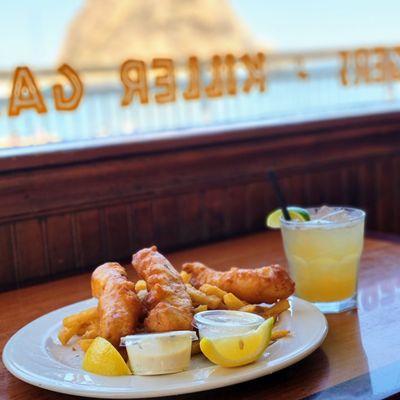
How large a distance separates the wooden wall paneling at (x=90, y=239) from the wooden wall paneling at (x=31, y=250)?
0.09m

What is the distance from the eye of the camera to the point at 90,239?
1.74 metres

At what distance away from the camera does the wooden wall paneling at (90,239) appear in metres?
1.72

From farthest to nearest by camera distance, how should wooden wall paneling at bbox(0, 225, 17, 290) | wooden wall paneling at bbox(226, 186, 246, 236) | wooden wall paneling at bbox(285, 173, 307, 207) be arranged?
wooden wall paneling at bbox(285, 173, 307, 207)
wooden wall paneling at bbox(226, 186, 246, 236)
wooden wall paneling at bbox(0, 225, 17, 290)

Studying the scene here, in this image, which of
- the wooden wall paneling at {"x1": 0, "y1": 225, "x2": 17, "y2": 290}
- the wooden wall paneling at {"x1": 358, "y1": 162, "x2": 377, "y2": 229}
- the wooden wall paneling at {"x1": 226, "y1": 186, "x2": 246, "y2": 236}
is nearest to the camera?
the wooden wall paneling at {"x1": 0, "y1": 225, "x2": 17, "y2": 290}

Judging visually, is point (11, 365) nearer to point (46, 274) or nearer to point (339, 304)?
point (339, 304)

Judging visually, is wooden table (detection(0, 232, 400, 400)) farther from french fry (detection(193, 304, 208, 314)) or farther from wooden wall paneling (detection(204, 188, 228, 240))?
wooden wall paneling (detection(204, 188, 228, 240))

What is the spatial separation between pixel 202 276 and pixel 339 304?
24 cm

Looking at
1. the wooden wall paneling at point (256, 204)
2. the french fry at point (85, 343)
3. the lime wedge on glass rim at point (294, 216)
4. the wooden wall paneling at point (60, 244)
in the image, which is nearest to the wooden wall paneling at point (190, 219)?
the wooden wall paneling at point (256, 204)

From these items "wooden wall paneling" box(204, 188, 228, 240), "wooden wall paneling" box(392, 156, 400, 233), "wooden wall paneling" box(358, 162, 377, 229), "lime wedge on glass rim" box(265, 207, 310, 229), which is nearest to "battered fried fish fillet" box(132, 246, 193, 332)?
"lime wedge on glass rim" box(265, 207, 310, 229)

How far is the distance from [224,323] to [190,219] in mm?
963

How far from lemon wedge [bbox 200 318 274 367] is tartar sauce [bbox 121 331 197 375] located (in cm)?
3

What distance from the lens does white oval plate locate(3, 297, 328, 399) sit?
0.86m

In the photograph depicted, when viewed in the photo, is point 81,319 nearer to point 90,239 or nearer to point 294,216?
point 294,216

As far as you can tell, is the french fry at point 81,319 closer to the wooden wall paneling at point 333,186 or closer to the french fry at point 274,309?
the french fry at point 274,309
